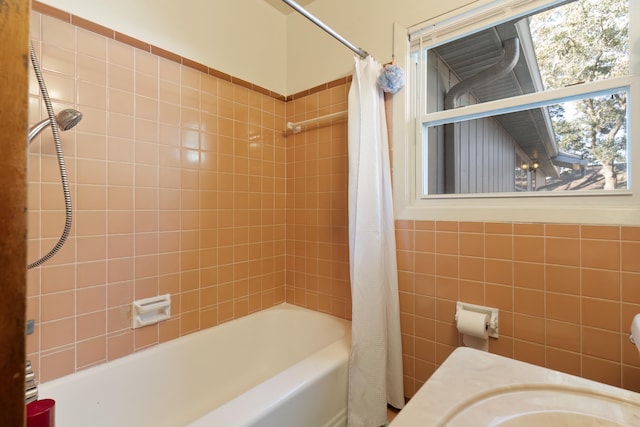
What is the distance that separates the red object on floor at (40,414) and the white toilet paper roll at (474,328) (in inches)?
56.8

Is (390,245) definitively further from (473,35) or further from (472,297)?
(473,35)

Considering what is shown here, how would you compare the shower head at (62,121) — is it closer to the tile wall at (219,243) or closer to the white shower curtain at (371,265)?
the tile wall at (219,243)

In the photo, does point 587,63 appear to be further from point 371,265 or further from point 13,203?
point 13,203

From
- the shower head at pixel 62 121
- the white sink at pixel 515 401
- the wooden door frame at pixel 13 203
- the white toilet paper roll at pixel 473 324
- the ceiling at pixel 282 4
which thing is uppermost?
the ceiling at pixel 282 4

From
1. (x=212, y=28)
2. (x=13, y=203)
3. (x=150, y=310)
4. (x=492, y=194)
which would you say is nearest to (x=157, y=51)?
(x=212, y=28)

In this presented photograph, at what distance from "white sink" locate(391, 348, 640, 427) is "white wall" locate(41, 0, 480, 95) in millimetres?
1494

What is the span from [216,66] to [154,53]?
329mm

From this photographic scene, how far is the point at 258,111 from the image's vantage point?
72.7 inches

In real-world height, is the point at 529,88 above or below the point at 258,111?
below

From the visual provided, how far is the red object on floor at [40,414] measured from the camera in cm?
75

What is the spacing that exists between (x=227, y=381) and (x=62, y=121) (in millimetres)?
1441

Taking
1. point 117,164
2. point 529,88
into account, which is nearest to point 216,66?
point 117,164

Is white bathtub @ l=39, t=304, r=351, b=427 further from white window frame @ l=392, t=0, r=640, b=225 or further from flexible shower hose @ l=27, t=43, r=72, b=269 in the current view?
white window frame @ l=392, t=0, r=640, b=225

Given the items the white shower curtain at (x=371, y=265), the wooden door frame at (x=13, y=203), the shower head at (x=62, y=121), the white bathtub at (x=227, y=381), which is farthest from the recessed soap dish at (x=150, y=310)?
the wooden door frame at (x=13, y=203)
